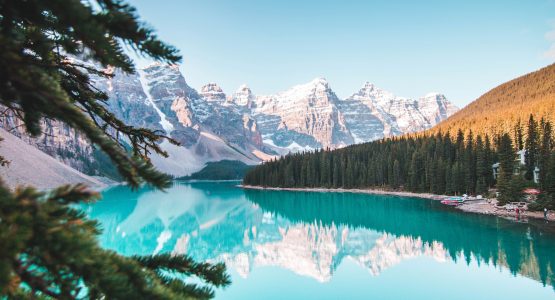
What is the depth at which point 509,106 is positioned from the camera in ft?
370

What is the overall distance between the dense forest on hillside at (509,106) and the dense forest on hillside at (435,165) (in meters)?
4.75

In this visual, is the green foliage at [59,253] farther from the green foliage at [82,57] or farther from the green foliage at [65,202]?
the green foliage at [82,57]

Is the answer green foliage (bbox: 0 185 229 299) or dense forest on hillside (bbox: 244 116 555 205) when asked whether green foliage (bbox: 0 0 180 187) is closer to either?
green foliage (bbox: 0 185 229 299)

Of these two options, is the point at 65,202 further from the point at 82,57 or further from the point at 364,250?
the point at 364,250

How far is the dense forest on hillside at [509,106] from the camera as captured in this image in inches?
3034

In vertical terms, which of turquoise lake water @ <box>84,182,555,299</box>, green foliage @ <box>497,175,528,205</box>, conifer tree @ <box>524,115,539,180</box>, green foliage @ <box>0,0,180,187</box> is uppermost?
conifer tree @ <box>524,115,539,180</box>

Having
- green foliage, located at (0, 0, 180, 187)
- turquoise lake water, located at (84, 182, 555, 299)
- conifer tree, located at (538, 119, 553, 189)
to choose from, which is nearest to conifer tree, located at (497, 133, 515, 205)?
conifer tree, located at (538, 119, 553, 189)

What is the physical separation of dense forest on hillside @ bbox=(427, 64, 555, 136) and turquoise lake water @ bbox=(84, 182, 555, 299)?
38649 millimetres

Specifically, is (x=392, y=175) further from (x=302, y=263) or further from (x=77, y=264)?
(x=77, y=264)

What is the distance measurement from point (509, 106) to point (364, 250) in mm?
105535

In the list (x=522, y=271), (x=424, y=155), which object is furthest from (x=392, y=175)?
(x=522, y=271)

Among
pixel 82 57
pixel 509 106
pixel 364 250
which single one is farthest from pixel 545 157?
pixel 509 106

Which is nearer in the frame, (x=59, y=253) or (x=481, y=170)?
(x=59, y=253)

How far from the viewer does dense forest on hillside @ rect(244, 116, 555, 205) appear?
49.6 metres
